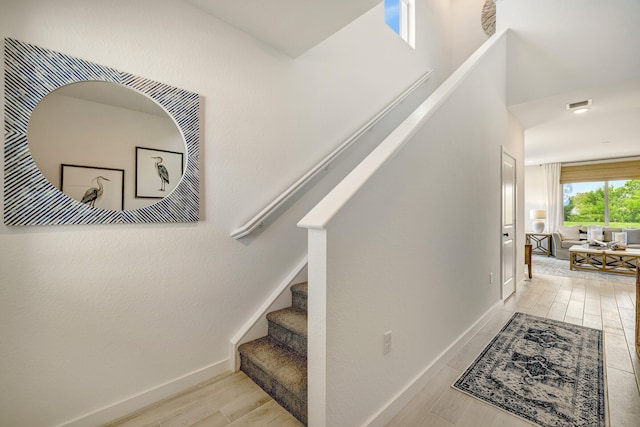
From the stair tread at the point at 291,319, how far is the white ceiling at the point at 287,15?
2.03 meters

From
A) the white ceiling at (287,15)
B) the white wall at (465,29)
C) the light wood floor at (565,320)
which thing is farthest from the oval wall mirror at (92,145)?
the white wall at (465,29)

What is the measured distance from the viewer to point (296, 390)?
4.75 ft

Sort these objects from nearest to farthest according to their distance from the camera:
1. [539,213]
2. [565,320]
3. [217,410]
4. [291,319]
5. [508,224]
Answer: [217,410] < [291,319] < [565,320] < [508,224] < [539,213]

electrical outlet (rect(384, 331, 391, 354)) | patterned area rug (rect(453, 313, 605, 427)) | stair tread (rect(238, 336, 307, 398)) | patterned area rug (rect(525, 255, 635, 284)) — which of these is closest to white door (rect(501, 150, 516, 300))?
patterned area rug (rect(453, 313, 605, 427))

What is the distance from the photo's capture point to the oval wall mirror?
121 cm

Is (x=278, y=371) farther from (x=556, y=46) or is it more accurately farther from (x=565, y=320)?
(x=556, y=46)

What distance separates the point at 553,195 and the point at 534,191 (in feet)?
1.63

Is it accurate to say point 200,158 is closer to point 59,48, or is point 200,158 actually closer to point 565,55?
point 59,48

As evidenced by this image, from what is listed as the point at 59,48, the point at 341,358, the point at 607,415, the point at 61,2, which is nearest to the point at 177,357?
the point at 341,358

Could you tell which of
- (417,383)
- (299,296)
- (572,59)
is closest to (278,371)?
(299,296)

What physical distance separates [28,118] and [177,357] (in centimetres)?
146

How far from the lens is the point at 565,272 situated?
16.4 feet

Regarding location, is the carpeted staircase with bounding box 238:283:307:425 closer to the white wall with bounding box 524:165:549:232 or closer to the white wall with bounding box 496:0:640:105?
the white wall with bounding box 496:0:640:105

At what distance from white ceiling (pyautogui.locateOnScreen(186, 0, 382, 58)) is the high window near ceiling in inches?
330
